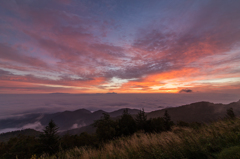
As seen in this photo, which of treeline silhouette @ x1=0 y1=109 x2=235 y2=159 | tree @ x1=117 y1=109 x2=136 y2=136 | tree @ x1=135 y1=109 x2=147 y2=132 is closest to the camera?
treeline silhouette @ x1=0 y1=109 x2=235 y2=159

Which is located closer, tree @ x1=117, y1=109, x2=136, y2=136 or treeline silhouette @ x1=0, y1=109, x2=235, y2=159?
treeline silhouette @ x1=0, y1=109, x2=235, y2=159

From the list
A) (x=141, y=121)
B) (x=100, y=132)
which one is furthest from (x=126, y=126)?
(x=141, y=121)

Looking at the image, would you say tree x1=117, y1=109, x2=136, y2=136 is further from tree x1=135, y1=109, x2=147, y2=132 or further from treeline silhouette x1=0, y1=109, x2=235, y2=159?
tree x1=135, y1=109, x2=147, y2=132

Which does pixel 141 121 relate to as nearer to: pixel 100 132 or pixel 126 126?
pixel 126 126

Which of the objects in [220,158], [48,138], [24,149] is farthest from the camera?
[24,149]

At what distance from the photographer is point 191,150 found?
405cm

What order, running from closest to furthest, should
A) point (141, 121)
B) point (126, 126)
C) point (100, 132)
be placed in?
1. point (100, 132)
2. point (126, 126)
3. point (141, 121)

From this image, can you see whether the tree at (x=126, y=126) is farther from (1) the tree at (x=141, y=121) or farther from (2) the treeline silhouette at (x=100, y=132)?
(1) the tree at (x=141, y=121)

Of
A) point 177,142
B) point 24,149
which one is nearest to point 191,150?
point 177,142

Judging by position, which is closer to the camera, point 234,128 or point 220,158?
point 220,158

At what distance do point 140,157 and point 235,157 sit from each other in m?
3.05

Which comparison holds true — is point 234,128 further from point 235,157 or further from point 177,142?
point 235,157

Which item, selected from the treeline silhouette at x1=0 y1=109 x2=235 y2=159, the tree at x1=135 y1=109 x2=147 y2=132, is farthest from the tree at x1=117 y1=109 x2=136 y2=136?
the tree at x1=135 y1=109 x2=147 y2=132

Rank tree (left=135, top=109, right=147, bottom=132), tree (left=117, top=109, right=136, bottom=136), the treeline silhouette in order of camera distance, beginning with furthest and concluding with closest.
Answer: tree (left=135, top=109, right=147, bottom=132) < tree (left=117, top=109, right=136, bottom=136) < the treeline silhouette
